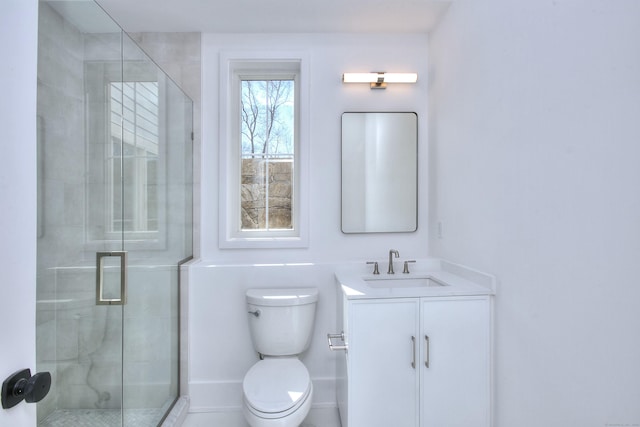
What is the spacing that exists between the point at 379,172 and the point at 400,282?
713mm

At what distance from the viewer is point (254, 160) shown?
6.93 feet

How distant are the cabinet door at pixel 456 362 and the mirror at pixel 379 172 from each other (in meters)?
0.70

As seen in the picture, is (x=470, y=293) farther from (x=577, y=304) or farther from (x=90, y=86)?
(x=90, y=86)

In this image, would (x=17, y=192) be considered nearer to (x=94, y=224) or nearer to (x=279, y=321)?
(x=94, y=224)

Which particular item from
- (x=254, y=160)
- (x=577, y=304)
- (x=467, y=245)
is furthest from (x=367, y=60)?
(x=577, y=304)

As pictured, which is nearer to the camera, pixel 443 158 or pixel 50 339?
pixel 50 339

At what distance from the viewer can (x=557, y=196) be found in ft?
3.40

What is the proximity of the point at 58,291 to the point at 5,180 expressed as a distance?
110cm

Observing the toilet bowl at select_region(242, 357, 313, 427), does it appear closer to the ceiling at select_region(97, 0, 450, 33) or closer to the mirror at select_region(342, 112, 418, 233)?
the mirror at select_region(342, 112, 418, 233)

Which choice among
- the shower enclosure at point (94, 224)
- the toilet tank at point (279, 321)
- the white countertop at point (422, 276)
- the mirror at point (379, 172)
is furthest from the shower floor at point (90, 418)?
the mirror at point (379, 172)

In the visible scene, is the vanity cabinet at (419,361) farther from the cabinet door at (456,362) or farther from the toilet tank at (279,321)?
the toilet tank at (279,321)

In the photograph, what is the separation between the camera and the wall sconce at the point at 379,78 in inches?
76.0

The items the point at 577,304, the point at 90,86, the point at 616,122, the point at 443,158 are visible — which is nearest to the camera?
the point at 616,122

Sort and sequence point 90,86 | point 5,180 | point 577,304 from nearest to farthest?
1. point 5,180
2. point 577,304
3. point 90,86
